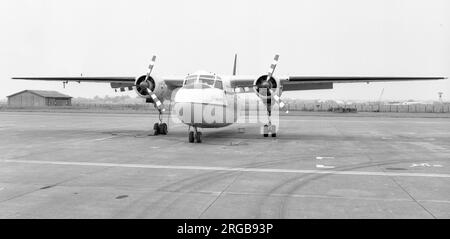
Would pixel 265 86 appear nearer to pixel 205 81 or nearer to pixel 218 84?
pixel 218 84

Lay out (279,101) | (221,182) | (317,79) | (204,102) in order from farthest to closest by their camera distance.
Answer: (317,79), (279,101), (204,102), (221,182)

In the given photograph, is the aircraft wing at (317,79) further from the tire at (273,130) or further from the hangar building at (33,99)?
the hangar building at (33,99)

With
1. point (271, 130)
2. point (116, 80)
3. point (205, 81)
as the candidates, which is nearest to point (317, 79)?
point (271, 130)

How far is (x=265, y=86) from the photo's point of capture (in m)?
20.4

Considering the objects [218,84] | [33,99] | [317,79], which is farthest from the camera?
[33,99]

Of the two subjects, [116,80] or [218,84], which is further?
[116,80]

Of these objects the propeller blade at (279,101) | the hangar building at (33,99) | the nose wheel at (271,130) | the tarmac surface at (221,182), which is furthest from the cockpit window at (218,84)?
the hangar building at (33,99)

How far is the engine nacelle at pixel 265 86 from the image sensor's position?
2047cm

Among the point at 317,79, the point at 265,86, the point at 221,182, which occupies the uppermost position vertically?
the point at 317,79

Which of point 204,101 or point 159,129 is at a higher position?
point 204,101

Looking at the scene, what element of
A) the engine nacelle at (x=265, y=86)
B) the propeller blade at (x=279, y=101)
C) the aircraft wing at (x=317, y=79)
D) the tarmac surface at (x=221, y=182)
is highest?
the aircraft wing at (x=317, y=79)

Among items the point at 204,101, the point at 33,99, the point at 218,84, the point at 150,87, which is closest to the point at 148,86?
the point at 150,87
